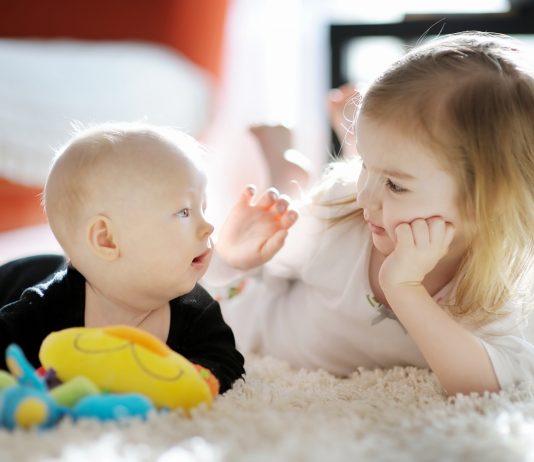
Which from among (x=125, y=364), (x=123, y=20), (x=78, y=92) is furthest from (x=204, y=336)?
(x=123, y=20)

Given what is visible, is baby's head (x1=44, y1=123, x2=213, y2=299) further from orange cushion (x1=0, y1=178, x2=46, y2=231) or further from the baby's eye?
orange cushion (x1=0, y1=178, x2=46, y2=231)

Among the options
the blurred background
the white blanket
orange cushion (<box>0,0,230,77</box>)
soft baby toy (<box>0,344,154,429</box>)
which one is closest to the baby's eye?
soft baby toy (<box>0,344,154,429</box>)

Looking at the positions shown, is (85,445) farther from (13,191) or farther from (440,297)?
(13,191)

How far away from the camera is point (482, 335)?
1.03 metres

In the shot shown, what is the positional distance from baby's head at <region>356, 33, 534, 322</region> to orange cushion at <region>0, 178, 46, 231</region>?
1.13 meters

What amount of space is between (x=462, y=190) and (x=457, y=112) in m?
0.10

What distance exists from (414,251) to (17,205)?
1.27 meters

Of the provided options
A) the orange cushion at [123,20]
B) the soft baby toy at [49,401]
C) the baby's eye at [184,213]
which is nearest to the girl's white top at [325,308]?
the baby's eye at [184,213]

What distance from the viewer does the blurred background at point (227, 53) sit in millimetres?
2373

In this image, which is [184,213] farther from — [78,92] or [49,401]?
[78,92]

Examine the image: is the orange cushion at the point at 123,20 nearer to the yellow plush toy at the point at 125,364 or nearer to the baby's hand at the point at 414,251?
the baby's hand at the point at 414,251

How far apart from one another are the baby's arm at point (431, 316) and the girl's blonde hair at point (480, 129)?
72 millimetres

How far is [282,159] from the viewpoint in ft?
4.83

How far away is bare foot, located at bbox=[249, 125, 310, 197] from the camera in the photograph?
147 centimetres
